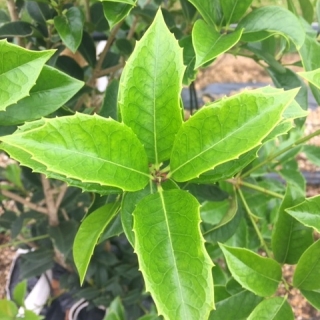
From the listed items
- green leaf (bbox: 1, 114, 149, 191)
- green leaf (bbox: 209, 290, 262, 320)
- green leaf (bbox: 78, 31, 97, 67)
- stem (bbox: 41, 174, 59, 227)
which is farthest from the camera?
stem (bbox: 41, 174, 59, 227)

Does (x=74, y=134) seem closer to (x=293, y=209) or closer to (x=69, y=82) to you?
(x=69, y=82)

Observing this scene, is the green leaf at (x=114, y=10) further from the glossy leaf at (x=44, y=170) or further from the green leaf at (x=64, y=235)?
the green leaf at (x=64, y=235)

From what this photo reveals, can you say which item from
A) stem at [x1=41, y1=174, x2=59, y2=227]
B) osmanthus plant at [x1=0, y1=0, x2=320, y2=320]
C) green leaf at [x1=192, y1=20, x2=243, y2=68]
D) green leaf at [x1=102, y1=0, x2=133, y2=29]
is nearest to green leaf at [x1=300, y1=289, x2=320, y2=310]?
osmanthus plant at [x1=0, y1=0, x2=320, y2=320]

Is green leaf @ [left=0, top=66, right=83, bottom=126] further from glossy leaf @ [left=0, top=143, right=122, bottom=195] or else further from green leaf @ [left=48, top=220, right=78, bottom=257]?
green leaf @ [left=48, top=220, right=78, bottom=257]

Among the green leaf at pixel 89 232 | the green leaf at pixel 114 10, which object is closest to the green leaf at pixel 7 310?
the green leaf at pixel 89 232

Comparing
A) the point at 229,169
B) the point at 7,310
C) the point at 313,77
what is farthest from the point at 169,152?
the point at 7,310

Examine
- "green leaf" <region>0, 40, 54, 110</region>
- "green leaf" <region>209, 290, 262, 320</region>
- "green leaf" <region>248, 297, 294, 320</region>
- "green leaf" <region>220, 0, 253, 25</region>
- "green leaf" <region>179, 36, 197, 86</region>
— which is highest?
"green leaf" <region>0, 40, 54, 110</region>

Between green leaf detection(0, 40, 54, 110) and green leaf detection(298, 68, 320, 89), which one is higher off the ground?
green leaf detection(0, 40, 54, 110)

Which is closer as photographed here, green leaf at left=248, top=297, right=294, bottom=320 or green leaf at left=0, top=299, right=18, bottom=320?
green leaf at left=248, top=297, right=294, bottom=320
